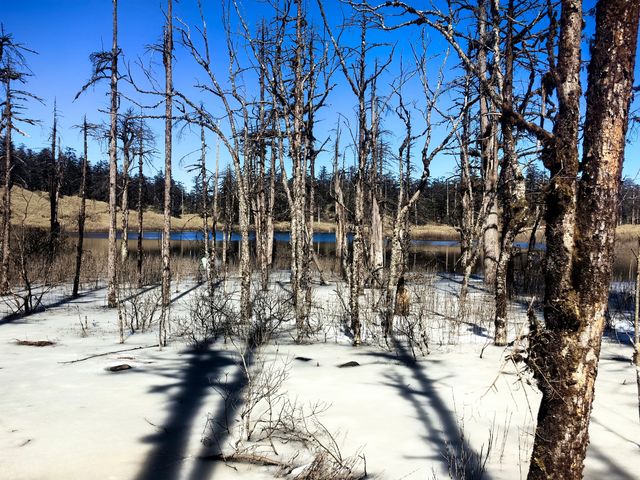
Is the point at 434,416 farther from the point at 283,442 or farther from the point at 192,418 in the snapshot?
the point at 192,418

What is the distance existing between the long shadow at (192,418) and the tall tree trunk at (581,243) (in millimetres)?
2686

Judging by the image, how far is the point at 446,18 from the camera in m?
3.07

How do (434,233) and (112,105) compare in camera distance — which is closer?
(112,105)

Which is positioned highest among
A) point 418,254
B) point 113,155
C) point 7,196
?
point 113,155

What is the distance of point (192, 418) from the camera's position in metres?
4.56

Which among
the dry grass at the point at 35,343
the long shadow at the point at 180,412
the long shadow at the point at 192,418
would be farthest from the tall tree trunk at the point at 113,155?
the long shadow at the point at 192,418

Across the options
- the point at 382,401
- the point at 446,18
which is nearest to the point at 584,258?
the point at 446,18

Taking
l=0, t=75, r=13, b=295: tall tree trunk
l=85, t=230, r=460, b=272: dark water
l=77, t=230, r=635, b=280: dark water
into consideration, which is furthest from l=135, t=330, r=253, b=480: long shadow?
l=0, t=75, r=13, b=295: tall tree trunk

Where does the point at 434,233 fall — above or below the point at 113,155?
below

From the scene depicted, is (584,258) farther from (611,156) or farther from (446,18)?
(446,18)

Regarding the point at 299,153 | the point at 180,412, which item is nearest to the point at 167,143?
the point at 299,153

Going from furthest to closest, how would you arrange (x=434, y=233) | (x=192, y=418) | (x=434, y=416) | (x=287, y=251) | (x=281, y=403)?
(x=434, y=233) < (x=287, y=251) < (x=281, y=403) < (x=434, y=416) < (x=192, y=418)

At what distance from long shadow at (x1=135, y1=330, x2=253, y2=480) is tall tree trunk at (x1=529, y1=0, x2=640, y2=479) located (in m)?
2.69

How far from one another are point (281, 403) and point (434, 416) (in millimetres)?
1740
